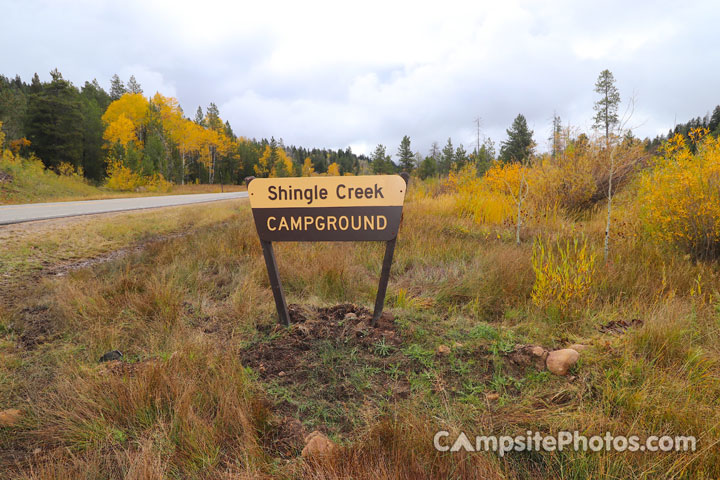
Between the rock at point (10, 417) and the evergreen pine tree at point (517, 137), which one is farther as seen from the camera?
the evergreen pine tree at point (517, 137)

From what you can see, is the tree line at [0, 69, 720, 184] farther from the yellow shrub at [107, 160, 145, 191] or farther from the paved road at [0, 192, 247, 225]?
the paved road at [0, 192, 247, 225]

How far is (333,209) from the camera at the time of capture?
284 cm

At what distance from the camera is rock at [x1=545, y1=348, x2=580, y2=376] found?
2.02 metres

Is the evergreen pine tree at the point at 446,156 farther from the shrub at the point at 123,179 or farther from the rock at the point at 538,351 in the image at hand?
the rock at the point at 538,351

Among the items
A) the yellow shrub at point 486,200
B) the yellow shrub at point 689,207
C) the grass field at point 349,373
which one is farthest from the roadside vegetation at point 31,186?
the yellow shrub at point 689,207

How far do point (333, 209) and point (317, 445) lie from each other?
180cm

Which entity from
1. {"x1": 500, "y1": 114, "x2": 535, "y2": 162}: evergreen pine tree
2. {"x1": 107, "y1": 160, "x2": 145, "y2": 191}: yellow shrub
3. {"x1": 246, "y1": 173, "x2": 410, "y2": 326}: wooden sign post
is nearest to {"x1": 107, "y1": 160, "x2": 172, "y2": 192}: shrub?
{"x1": 107, "y1": 160, "x2": 145, "y2": 191}: yellow shrub

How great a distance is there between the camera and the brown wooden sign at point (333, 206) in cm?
279

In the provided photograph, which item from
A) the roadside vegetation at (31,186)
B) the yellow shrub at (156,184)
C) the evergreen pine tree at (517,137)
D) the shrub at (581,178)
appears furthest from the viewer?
the evergreen pine tree at (517,137)

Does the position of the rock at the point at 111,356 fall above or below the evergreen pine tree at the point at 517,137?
below

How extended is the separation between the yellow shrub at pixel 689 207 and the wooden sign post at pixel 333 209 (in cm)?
373

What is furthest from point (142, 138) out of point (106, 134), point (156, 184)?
point (156, 184)

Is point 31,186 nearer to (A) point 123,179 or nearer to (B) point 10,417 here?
(A) point 123,179

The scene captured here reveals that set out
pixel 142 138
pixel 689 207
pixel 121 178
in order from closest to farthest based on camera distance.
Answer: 1. pixel 689 207
2. pixel 121 178
3. pixel 142 138
